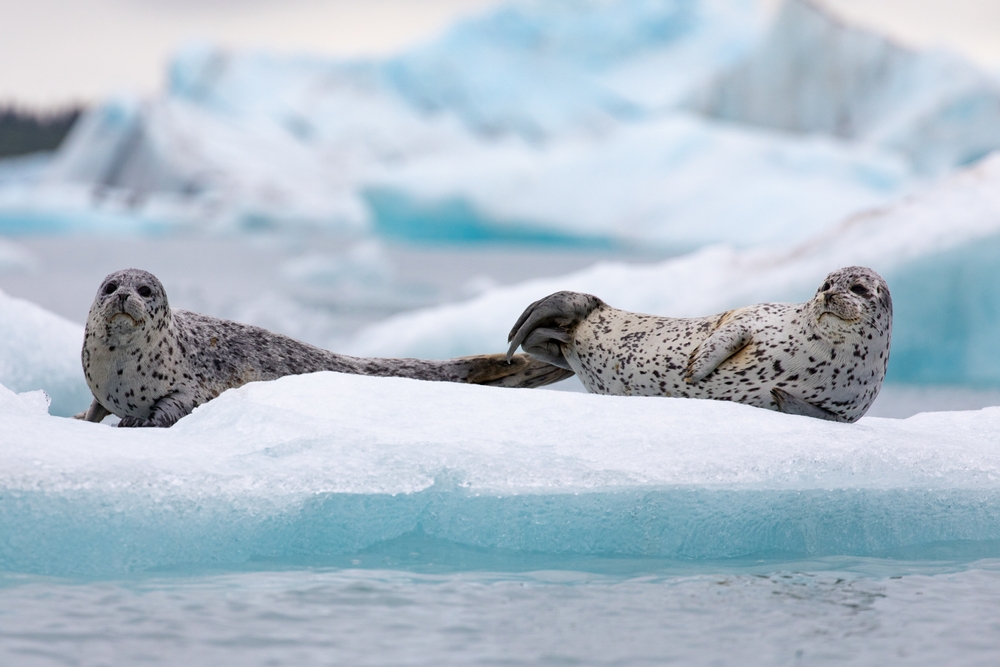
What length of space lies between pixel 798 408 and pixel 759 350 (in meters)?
0.24

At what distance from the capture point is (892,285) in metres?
7.60

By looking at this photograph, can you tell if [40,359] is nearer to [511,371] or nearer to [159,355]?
[159,355]

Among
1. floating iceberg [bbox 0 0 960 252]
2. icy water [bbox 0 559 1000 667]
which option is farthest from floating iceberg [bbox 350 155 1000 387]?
floating iceberg [bbox 0 0 960 252]

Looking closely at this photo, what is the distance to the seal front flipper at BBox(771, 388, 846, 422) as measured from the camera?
3.68 meters

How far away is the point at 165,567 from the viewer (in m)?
2.76

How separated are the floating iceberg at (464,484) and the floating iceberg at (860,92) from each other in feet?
71.0

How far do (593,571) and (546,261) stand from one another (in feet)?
61.0

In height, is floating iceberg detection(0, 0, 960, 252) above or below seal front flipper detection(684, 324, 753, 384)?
above

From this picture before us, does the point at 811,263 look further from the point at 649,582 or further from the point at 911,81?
the point at 911,81

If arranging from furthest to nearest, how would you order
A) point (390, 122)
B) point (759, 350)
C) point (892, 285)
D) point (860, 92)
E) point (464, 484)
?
point (390, 122) < point (860, 92) < point (892, 285) < point (759, 350) < point (464, 484)

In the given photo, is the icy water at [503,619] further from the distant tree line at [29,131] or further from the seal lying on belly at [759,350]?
the distant tree line at [29,131]

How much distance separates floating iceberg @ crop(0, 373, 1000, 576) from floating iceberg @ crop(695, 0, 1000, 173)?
2166 cm

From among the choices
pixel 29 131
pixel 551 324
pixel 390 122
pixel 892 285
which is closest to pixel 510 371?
pixel 551 324

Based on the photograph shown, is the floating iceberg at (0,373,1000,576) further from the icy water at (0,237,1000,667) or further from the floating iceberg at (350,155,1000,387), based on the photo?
the floating iceberg at (350,155,1000,387)
